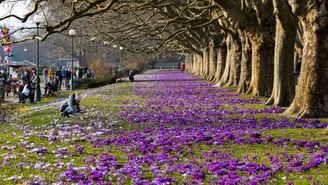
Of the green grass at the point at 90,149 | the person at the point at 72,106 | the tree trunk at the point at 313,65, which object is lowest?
the green grass at the point at 90,149

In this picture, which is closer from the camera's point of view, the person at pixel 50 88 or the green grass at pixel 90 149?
the green grass at pixel 90 149

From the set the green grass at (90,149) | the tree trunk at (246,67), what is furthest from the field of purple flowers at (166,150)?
the tree trunk at (246,67)

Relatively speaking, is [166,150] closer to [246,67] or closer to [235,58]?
[246,67]

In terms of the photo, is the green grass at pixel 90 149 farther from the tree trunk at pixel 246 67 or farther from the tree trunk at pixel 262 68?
the tree trunk at pixel 246 67

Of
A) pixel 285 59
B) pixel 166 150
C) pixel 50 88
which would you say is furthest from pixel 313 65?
pixel 50 88

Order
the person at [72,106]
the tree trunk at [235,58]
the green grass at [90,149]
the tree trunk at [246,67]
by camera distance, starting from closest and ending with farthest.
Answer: the green grass at [90,149]
the person at [72,106]
the tree trunk at [246,67]
the tree trunk at [235,58]

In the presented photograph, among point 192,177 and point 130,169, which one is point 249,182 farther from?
point 130,169

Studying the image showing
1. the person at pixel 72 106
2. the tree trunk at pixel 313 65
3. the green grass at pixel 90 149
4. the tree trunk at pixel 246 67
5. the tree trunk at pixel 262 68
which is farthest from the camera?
the tree trunk at pixel 246 67

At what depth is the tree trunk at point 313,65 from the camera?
38.0 feet

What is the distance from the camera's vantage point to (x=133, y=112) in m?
15.8

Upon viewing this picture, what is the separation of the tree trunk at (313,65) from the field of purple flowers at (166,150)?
81cm

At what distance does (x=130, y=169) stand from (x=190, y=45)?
4242 cm

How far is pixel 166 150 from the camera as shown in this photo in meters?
8.51

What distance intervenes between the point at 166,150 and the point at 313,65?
5.65 meters
